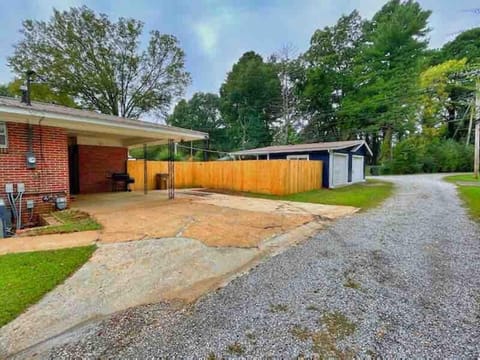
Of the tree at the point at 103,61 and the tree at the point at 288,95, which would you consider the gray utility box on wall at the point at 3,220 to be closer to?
the tree at the point at 103,61

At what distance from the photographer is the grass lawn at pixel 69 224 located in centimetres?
487

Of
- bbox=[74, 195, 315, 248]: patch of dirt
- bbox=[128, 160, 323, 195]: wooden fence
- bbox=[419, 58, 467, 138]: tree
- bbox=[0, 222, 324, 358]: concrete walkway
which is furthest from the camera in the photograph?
bbox=[419, 58, 467, 138]: tree

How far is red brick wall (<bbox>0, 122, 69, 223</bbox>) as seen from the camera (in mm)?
5914

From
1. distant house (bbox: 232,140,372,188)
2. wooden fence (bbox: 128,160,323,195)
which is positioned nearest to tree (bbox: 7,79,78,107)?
wooden fence (bbox: 128,160,323,195)

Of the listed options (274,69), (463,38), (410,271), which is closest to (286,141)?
(274,69)

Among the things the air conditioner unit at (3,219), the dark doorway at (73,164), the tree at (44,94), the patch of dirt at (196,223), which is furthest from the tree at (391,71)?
the air conditioner unit at (3,219)

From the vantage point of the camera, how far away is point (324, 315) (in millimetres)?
2262

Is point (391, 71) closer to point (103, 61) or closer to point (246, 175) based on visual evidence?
point (246, 175)

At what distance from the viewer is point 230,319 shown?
7.24ft

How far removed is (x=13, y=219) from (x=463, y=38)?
1478 inches

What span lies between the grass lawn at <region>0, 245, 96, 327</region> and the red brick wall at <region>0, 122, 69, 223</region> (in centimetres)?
331

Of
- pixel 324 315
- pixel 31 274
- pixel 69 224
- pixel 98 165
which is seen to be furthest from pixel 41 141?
pixel 324 315

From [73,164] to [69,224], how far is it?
6421 millimetres

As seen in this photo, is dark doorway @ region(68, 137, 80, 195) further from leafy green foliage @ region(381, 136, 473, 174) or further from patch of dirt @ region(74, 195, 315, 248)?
leafy green foliage @ region(381, 136, 473, 174)
